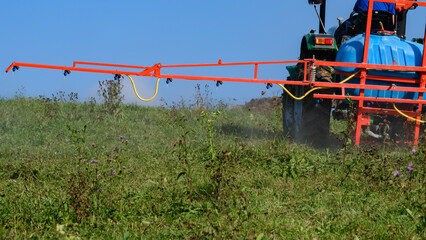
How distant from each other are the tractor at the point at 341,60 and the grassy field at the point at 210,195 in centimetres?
110

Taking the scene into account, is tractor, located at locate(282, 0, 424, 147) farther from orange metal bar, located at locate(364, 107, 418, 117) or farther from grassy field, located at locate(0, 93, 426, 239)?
grassy field, located at locate(0, 93, 426, 239)

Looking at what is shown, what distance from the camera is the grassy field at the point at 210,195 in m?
3.51

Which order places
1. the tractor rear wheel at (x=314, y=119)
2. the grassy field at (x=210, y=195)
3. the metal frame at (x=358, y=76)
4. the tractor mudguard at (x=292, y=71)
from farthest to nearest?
1. the tractor mudguard at (x=292, y=71)
2. the tractor rear wheel at (x=314, y=119)
3. the metal frame at (x=358, y=76)
4. the grassy field at (x=210, y=195)

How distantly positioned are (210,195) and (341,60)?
12.9 feet

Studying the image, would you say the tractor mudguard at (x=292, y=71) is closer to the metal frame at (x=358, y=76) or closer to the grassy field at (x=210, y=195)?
the metal frame at (x=358, y=76)

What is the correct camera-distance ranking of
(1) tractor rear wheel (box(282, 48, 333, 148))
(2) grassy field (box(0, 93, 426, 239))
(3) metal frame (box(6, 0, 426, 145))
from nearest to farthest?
(2) grassy field (box(0, 93, 426, 239)) < (3) metal frame (box(6, 0, 426, 145)) < (1) tractor rear wheel (box(282, 48, 333, 148))

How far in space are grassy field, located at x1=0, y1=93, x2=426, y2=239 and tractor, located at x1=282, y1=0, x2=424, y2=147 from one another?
110 centimetres

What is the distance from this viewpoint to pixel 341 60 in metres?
7.24

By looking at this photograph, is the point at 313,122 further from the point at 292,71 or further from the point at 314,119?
the point at 292,71

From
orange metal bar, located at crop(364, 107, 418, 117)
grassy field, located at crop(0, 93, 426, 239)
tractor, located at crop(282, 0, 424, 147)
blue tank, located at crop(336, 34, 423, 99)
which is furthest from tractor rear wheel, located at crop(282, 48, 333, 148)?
grassy field, located at crop(0, 93, 426, 239)

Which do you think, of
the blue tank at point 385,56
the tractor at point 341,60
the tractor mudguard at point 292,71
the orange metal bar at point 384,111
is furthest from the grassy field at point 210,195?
the tractor mudguard at point 292,71

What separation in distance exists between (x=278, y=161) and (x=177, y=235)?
7.86ft

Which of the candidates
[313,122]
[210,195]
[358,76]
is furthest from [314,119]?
[210,195]

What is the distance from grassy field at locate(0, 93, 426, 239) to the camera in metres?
3.51
